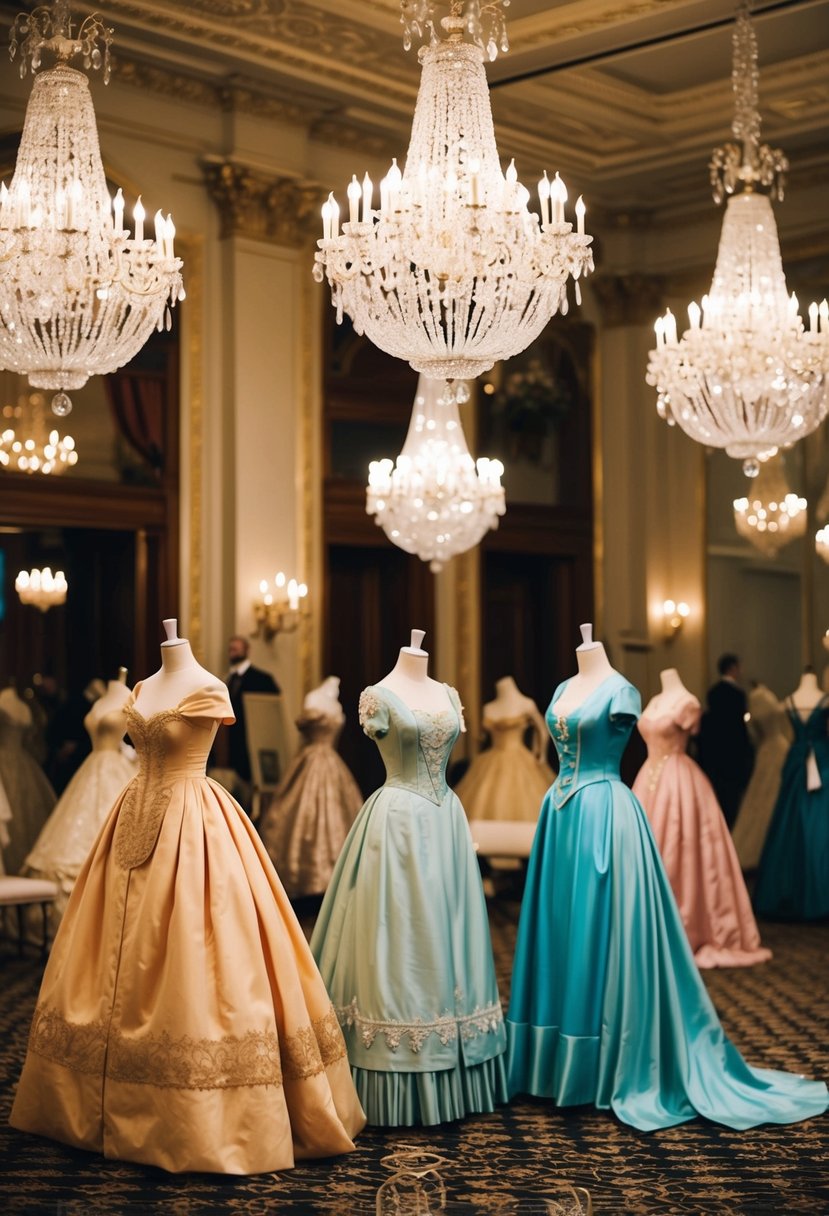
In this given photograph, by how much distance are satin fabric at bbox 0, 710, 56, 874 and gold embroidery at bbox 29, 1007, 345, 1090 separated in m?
4.30

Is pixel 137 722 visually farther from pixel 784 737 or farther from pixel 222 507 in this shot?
pixel 784 737

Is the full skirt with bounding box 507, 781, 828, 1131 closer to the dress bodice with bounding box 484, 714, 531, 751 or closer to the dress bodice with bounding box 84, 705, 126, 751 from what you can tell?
the dress bodice with bounding box 84, 705, 126, 751

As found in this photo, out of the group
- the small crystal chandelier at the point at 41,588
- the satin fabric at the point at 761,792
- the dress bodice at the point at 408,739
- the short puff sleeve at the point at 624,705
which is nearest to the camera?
the dress bodice at the point at 408,739

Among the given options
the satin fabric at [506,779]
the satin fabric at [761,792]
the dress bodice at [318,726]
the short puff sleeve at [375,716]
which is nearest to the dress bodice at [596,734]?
the short puff sleeve at [375,716]

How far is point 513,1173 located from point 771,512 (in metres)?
8.15

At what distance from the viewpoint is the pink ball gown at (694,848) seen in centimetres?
832

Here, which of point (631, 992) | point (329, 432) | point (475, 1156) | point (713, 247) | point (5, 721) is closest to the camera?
point (475, 1156)

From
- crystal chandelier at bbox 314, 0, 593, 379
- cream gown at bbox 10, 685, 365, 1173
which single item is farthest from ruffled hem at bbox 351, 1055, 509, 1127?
crystal chandelier at bbox 314, 0, 593, 379

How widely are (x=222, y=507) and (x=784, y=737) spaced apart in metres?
4.40

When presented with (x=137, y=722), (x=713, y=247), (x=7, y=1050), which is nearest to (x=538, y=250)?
(x=137, y=722)

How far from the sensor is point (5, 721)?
8.99 meters

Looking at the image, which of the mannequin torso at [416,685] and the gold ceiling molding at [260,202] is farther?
the gold ceiling molding at [260,202]

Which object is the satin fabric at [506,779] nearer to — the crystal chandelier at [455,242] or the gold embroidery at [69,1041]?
the crystal chandelier at [455,242]

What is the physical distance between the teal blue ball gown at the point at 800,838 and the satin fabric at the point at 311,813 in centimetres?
269
